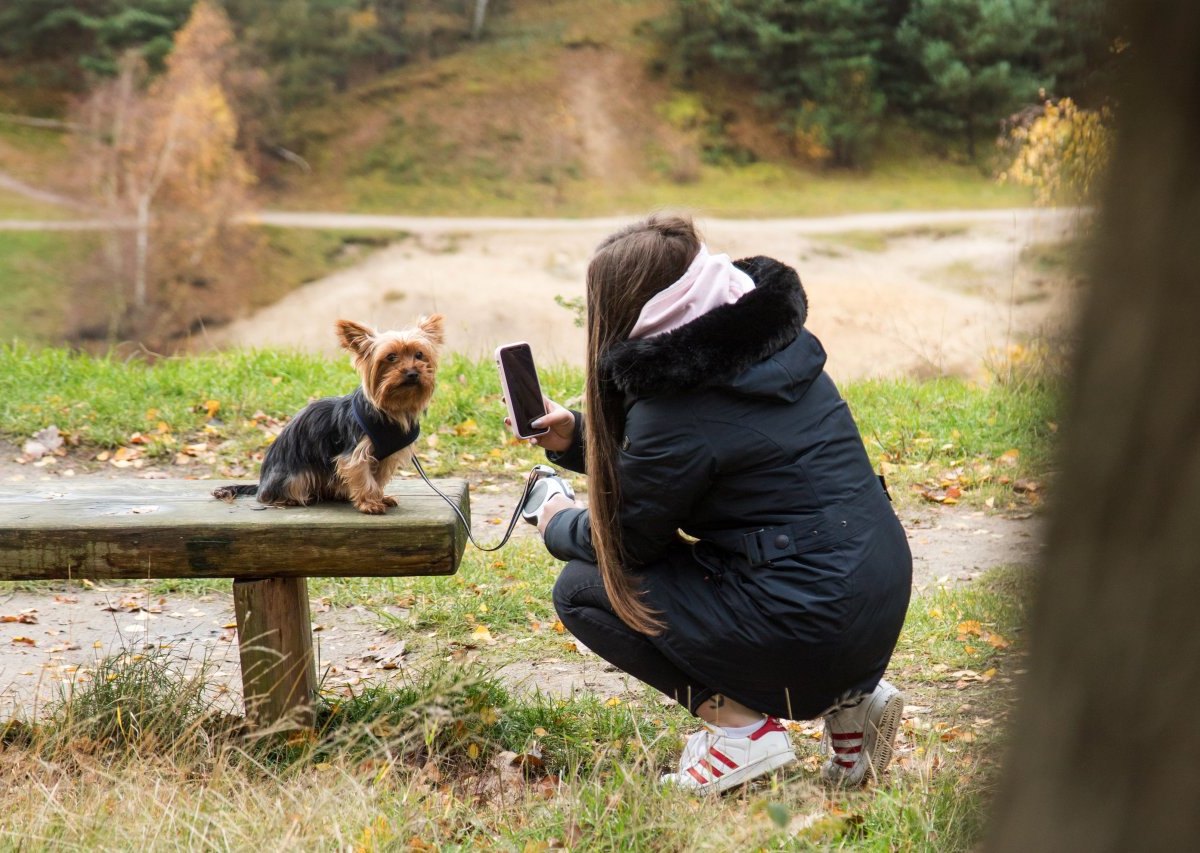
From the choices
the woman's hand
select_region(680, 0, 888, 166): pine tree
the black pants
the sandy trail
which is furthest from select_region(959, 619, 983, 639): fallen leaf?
select_region(680, 0, 888, 166): pine tree

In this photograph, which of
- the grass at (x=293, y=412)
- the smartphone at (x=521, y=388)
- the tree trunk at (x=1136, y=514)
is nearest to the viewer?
the tree trunk at (x=1136, y=514)

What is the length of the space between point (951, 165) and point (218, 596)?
29136 millimetres

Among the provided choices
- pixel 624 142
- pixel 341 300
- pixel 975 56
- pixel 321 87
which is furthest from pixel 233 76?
pixel 975 56

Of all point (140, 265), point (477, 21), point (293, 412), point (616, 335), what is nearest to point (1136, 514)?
point (616, 335)

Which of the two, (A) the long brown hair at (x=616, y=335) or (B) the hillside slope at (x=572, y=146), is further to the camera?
(B) the hillside slope at (x=572, y=146)

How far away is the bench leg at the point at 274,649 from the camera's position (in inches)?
144

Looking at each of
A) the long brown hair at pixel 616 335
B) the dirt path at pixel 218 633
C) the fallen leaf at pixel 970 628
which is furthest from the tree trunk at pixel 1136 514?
the fallen leaf at pixel 970 628

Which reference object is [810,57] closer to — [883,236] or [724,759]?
[883,236]

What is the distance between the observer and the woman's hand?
12.2 feet

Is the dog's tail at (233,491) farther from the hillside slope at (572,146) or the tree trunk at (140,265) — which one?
the hillside slope at (572,146)

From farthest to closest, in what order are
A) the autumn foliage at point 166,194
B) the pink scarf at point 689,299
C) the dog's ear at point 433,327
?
the autumn foliage at point 166,194 → the dog's ear at point 433,327 → the pink scarf at point 689,299

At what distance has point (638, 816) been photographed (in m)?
2.96

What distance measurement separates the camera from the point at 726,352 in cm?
311

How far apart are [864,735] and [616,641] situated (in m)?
0.80
